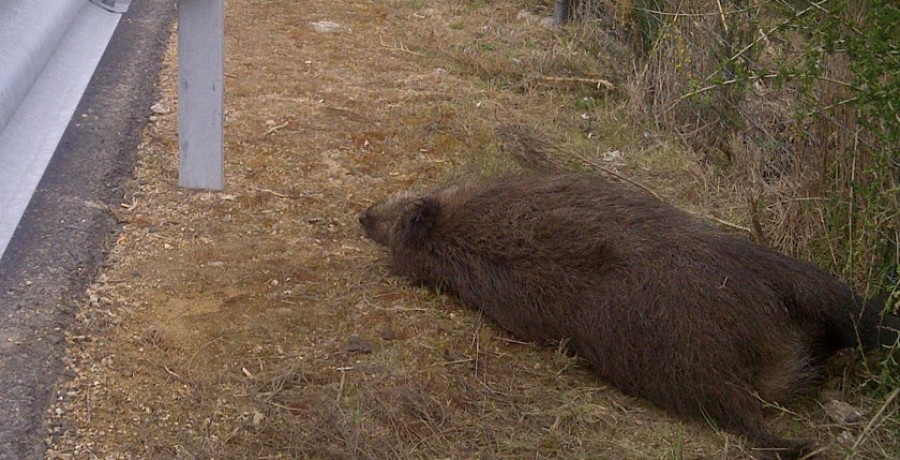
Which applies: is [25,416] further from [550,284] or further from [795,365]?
[795,365]

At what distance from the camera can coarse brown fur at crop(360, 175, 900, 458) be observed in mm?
3459

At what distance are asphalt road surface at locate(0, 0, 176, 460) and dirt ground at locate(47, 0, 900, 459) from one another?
7 centimetres

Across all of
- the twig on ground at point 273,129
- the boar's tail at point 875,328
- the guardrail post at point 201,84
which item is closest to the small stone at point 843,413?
the boar's tail at point 875,328

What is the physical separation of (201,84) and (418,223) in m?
1.19

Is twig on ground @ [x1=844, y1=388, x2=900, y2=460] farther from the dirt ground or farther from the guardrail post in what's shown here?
the guardrail post

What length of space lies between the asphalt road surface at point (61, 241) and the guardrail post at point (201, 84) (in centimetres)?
45

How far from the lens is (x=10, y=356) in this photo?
11.2ft

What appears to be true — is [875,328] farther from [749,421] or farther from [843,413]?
[749,421]

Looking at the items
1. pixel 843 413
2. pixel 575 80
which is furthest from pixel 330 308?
pixel 575 80

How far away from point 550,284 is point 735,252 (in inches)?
27.7

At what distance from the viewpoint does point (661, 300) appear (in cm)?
356

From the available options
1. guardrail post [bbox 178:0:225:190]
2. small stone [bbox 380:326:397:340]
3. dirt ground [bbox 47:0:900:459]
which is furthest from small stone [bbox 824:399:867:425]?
guardrail post [bbox 178:0:225:190]

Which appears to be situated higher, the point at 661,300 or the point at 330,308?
the point at 661,300

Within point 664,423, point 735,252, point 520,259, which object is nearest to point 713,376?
point 664,423
